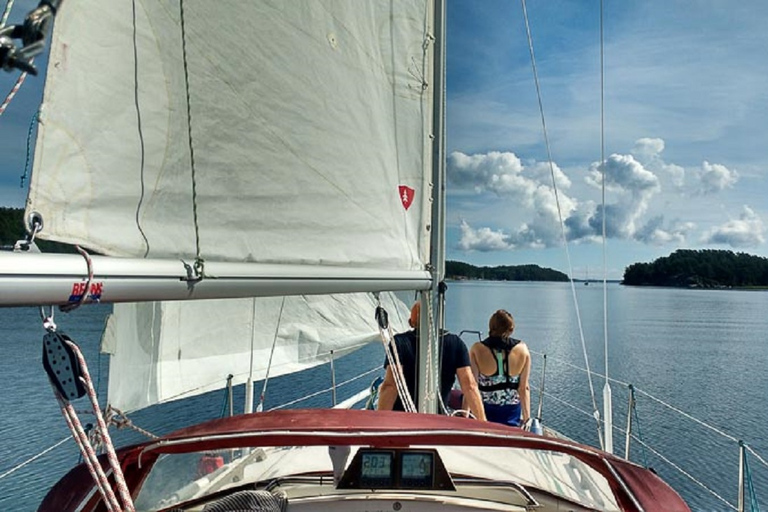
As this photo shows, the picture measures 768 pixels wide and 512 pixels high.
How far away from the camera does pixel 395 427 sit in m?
1.95

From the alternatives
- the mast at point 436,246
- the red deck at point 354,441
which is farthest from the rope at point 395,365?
the red deck at point 354,441

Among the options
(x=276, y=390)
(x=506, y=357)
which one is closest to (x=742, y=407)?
(x=276, y=390)

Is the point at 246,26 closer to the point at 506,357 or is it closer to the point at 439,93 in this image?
the point at 439,93

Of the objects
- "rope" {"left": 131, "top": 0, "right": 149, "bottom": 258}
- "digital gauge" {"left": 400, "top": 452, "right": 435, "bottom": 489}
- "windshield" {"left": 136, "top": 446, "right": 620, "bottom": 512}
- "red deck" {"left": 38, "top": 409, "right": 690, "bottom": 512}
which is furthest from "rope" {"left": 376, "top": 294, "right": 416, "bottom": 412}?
"rope" {"left": 131, "top": 0, "right": 149, "bottom": 258}

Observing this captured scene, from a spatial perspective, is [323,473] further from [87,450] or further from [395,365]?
[87,450]

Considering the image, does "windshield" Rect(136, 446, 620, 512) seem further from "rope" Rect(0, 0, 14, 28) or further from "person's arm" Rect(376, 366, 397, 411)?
"rope" Rect(0, 0, 14, 28)

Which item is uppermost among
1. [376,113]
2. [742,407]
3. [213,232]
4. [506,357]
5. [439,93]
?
[439,93]

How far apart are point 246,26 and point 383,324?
→ 2008 millimetres

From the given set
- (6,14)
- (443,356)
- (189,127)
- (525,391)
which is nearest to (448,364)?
(443,356)

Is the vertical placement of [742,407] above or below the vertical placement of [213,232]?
below

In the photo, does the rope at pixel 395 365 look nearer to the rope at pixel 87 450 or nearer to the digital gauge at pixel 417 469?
the digital gauge at pixel 417 469

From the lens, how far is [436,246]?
4.05m

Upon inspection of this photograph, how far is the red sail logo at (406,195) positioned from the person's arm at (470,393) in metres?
1.22

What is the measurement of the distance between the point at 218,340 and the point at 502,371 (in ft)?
7.30
